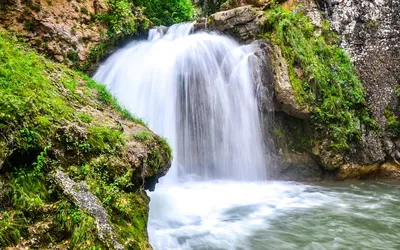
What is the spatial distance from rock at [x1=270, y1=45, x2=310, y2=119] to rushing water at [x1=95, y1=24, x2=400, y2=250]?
0.65m

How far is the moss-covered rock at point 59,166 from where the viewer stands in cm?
272

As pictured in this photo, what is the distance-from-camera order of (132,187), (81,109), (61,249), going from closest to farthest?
(61,249) < (132,187) < (81,109)

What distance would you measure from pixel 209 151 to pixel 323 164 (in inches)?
122

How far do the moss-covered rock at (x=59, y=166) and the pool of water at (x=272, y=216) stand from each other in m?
1.21

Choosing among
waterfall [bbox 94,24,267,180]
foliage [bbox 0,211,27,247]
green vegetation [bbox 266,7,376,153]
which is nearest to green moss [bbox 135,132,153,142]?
foliage [bbox 0,211,27,247]

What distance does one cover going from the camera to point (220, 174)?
8570 mm

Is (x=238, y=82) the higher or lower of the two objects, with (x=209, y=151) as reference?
higher

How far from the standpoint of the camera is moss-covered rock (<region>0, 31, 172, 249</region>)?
107 inches

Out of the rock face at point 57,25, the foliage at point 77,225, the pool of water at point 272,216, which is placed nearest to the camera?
the foliage at point 77,225

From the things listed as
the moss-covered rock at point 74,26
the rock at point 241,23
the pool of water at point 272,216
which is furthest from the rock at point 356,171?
the moss-covered rock at point 74,26

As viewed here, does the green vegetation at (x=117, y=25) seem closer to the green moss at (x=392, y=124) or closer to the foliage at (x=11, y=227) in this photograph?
the foliage at (x=11, y=227)

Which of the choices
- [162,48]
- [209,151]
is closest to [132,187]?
[209,151]

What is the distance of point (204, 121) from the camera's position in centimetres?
863

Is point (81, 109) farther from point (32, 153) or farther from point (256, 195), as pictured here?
point (256, 195)
